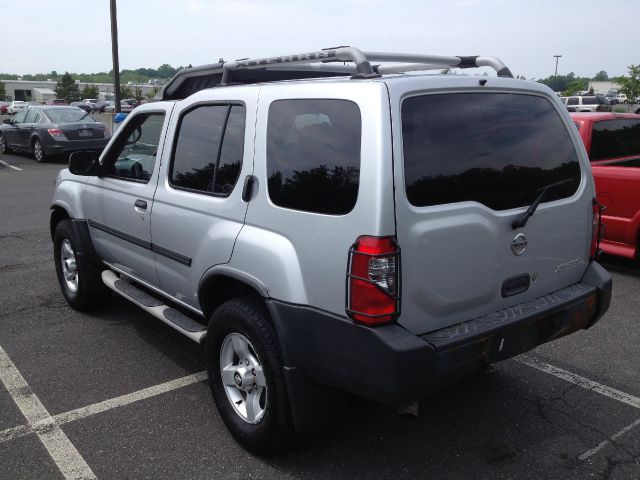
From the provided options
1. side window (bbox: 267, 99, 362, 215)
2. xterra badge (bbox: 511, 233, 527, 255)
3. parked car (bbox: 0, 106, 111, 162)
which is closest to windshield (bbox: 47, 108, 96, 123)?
parked car (bbox: 0, 106, 111, 162)

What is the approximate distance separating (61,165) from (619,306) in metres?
15.3

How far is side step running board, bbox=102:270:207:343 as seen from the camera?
3.53 meters

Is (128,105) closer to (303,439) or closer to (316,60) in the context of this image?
(316,60)

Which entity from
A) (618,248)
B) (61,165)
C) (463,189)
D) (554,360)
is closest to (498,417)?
(554,360)

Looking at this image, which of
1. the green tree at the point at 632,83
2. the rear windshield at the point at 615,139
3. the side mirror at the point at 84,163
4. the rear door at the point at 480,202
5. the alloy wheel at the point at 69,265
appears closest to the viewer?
the rear door at the point at 480,202

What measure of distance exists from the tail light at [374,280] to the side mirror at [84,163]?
281 cm

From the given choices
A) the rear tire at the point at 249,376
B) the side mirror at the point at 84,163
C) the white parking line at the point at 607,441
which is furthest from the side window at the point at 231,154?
the white parking line at the point at 607,441

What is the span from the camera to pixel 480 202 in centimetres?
274

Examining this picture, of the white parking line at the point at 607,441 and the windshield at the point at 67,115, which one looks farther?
the windshield at the point at 67,115

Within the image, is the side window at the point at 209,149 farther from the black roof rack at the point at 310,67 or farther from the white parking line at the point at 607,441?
the white parking line at the point at 607,441

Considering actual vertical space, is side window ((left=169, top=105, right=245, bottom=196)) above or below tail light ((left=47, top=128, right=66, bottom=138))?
above

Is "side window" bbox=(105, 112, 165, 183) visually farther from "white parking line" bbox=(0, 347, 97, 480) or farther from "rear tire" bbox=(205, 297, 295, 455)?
"white parking line" bbox=(0, 347, 97, 480)

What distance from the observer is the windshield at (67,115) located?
16.8 meters

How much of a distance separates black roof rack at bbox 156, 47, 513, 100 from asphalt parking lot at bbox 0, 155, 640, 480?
1.91m
